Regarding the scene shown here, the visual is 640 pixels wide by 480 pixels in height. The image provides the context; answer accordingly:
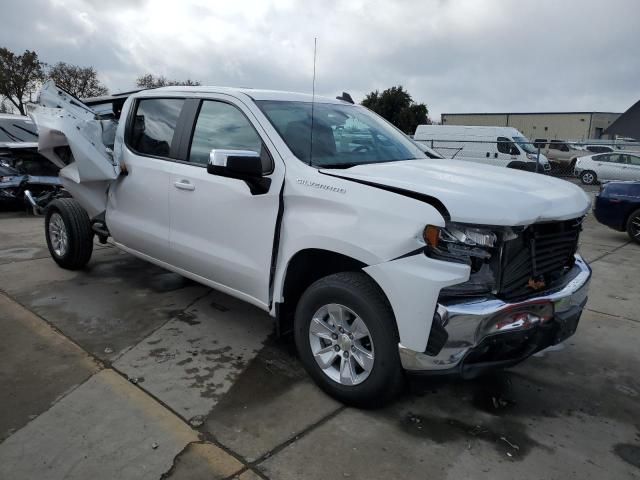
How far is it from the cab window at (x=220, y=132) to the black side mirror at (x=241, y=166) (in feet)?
0.72

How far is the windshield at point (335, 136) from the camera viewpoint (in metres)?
3.49

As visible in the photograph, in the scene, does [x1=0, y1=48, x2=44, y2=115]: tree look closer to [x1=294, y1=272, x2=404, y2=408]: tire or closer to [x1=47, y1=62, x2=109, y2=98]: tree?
[x1=47, y1=62, x2=109, y2=98]: tree

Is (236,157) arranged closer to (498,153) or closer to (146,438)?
(146,438)

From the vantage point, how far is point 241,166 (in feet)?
10.4

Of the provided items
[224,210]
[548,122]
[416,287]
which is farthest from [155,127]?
[548,122]

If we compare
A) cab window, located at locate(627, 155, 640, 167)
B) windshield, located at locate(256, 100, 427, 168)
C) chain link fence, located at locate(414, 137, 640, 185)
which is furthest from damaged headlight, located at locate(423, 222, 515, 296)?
cab window, located at locate(627, 155, 640, 167)

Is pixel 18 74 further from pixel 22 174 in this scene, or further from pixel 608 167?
pixel 608 167

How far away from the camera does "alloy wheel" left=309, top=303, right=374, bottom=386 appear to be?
2973mm

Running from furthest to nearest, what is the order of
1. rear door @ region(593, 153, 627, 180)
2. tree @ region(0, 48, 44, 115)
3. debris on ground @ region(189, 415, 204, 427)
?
tree @ region(0, 48, 44, 115) < rear door @ region(593, 153, 627, 180) < debris on ground @ region(189, 415, 204, 427)

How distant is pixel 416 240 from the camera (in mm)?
2635

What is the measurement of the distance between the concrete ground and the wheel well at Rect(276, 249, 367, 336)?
406mm

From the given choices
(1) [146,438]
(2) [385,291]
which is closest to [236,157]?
(2) [385,291]

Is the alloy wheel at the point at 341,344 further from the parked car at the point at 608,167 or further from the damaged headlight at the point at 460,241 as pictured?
the parked car at the point at 608,167

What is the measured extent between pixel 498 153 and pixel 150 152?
1975 cm
